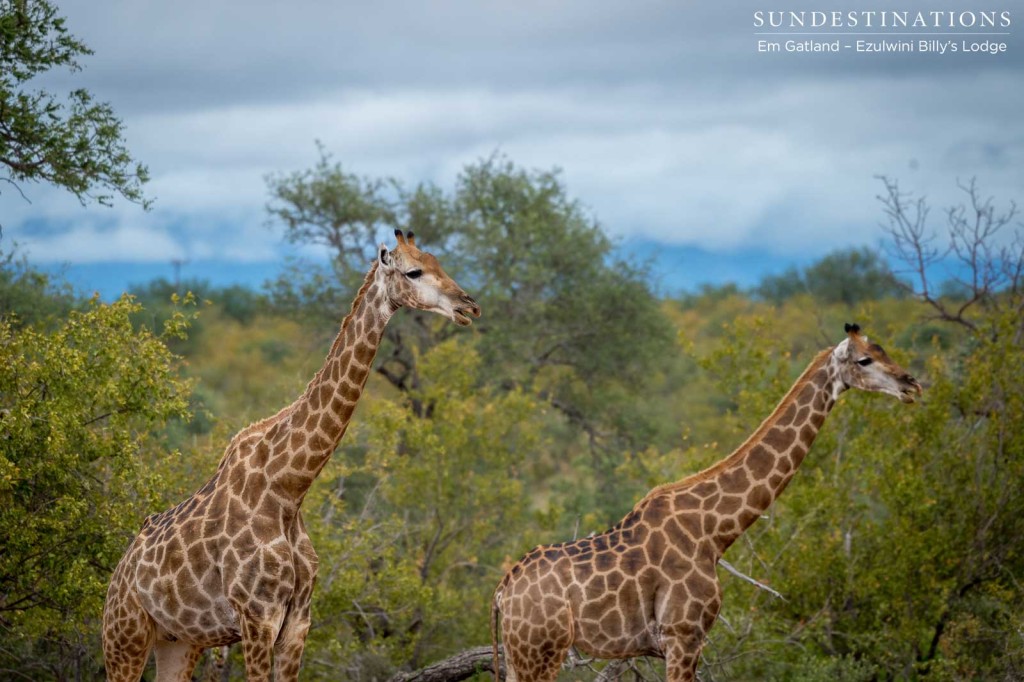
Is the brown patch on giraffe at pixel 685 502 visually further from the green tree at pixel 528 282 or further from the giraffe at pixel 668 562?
the green tree at pixel 528 282

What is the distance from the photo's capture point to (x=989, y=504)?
14.0m

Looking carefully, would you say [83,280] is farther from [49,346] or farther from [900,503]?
[900,503]

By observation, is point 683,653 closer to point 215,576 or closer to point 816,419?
point 816,419

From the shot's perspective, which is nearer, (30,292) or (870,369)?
(870,369)

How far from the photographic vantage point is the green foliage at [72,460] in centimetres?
992

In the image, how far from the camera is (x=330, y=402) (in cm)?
802

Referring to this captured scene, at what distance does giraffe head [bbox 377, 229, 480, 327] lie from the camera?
25.2 feet

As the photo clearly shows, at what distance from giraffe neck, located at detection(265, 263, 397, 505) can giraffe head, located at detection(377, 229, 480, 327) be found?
0.10 metres

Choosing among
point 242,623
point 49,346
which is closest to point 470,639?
point 49,346

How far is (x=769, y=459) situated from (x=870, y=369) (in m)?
Result: 0.96

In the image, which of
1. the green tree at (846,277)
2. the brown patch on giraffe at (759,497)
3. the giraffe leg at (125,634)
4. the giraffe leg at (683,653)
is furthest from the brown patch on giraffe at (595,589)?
the green tree at (846,277)

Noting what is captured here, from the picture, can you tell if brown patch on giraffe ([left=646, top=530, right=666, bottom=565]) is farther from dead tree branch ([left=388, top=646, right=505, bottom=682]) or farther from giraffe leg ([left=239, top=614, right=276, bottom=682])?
dead tree branch ([left=388, top=646, right=505, bottom=682])

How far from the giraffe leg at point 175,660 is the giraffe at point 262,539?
14 centimetres

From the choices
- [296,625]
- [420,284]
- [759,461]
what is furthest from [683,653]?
[420,284]
